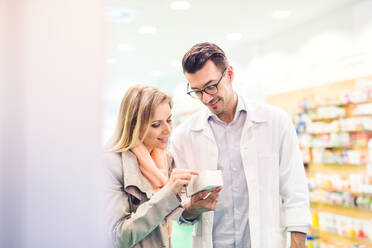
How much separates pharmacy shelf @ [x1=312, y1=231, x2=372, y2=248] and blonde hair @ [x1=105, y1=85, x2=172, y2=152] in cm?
361

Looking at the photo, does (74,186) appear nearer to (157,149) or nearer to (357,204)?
(157,149)

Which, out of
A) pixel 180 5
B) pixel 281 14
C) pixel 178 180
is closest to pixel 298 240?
pixel 178 180

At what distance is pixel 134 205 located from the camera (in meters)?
1.47

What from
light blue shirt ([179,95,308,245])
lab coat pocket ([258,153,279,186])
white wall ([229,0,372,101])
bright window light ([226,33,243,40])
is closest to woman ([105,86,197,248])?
light blue shirt ([179,95,308,245])

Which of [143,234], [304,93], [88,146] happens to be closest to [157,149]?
[143,234]

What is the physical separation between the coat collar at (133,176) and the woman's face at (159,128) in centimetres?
10

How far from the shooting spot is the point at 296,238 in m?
1.80

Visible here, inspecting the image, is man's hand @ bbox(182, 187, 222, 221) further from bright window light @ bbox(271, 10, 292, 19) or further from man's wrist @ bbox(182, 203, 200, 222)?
bright window light @ bbox(271, 10, 292, 19)

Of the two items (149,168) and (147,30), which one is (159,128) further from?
(147,30)

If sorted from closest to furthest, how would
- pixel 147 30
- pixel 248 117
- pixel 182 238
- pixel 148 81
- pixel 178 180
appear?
1. pixel 178 180
2. pixel 248 117
3. pixel 182 238
4. pixel 147 30
5. pixel 148 81

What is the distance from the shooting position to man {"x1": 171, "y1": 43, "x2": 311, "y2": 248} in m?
1.77

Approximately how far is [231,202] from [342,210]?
325 cm

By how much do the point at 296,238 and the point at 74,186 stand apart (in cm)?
150

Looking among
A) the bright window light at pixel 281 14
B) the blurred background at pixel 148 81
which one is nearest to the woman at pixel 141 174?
the blurred background at pixel 148 81
